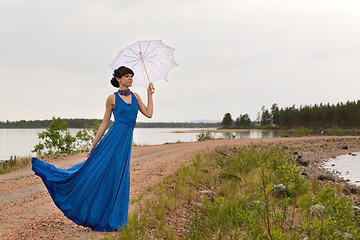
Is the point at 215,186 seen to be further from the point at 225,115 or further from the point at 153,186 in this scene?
the point at 225,115

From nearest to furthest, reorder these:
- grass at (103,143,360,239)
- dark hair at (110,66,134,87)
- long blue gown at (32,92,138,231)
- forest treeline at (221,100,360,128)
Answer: grass at (103,143,360,239) → long blue gown at (32,92,138,231) → dark hair at (110,66,134,87) → forest treeline at (221,100,360,128)

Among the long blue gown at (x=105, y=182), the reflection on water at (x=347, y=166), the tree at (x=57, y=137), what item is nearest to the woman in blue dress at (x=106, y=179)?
the long blue gown at (x=105, y=182)

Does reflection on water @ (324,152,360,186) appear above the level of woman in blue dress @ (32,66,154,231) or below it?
below

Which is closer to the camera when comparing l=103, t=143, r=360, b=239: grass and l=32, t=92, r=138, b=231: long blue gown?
l=103, t=143, r=360, b=239: grass

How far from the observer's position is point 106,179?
485cm

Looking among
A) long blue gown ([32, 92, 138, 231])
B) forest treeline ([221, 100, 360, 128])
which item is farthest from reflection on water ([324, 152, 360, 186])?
forest treeline ([221, 100, 360, 128])

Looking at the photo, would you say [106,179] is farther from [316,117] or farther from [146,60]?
[316,117]

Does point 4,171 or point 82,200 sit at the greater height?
point 82,200

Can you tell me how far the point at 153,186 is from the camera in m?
8.52

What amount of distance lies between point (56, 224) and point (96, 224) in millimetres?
1067

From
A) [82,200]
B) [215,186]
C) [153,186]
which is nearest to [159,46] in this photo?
[82,200]

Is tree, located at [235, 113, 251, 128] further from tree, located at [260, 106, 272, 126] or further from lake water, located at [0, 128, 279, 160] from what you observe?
lake water, located at [0, 128, 279, 160]

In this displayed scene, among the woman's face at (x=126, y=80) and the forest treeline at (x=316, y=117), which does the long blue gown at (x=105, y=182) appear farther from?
the forest treeline at (x=316, y=117)

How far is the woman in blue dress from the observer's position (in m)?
4.85
